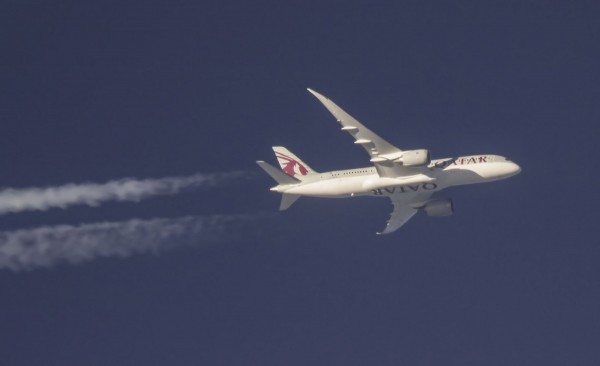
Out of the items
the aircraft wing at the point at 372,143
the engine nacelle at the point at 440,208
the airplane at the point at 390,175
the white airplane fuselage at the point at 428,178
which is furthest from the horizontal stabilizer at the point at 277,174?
the engine nacelle at the point at 440,208

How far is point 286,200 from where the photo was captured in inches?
4749

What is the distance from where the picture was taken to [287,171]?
411ft

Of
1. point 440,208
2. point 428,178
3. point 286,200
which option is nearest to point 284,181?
point 286,200

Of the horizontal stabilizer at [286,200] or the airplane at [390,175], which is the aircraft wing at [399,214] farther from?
the horizontal stabilizer at [286,200]

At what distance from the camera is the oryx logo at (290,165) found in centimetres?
12456

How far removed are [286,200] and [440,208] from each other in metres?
14.4

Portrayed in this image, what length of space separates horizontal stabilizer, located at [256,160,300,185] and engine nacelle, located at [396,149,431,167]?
10991 mm

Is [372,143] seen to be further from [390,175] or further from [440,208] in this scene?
[440,208]

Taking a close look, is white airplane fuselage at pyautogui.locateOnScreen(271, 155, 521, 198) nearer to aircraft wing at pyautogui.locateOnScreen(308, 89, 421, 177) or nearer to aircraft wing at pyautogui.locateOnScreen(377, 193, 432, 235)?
aircraft wing at pyautogui.locateOnScreen(308, 89, 421, 177)

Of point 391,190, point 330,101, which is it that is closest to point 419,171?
point 391,190

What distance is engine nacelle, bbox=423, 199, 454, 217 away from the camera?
122 m

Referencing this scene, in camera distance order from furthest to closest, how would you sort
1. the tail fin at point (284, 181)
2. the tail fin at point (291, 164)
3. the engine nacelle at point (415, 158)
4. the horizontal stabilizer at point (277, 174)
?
the tail fin at point (291, 164), the tail fin at point (284, 181), the horizontal stabilizer at point (277, 174), the engine nacelle at point (415, 158)

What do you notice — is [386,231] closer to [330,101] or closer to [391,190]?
[391,190]

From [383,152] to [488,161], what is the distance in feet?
31.8
